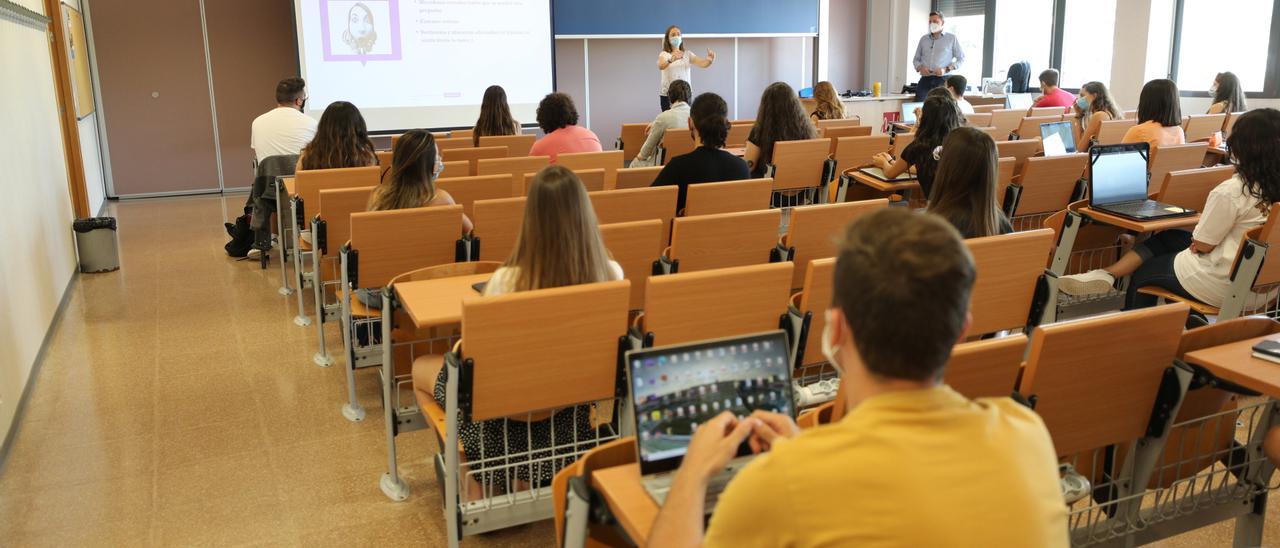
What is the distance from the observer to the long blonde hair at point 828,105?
8180mm

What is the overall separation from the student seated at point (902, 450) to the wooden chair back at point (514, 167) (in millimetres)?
4212

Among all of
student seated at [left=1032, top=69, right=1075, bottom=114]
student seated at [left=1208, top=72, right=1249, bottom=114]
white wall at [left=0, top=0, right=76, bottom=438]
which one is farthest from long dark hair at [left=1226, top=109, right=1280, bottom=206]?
student seated at [left=1032, top=69, right=1075, bottom=114]

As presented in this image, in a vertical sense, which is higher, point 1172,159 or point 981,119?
point 981,119

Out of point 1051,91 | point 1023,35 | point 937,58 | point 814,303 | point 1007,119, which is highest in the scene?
point 1023,35

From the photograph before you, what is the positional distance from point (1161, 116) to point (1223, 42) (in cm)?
482

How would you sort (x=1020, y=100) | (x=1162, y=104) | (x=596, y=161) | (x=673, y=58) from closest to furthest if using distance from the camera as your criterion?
(x=596, y=161) < (x=1162, y=104) < (x=673, y=58) < (x=1020, y=100)

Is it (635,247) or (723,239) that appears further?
(723,239)

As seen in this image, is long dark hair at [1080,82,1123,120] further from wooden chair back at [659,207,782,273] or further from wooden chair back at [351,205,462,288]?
wooden chair back at [351,205,462,288]

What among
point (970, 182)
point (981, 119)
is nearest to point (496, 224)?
point (970, 182)

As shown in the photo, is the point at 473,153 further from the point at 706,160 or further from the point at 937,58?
the point at 937,58

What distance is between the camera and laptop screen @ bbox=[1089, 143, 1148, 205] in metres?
4.46

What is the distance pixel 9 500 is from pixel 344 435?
1.12m

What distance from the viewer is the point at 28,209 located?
495 centimetres

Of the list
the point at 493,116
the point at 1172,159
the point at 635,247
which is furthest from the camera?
the point at 493,116
